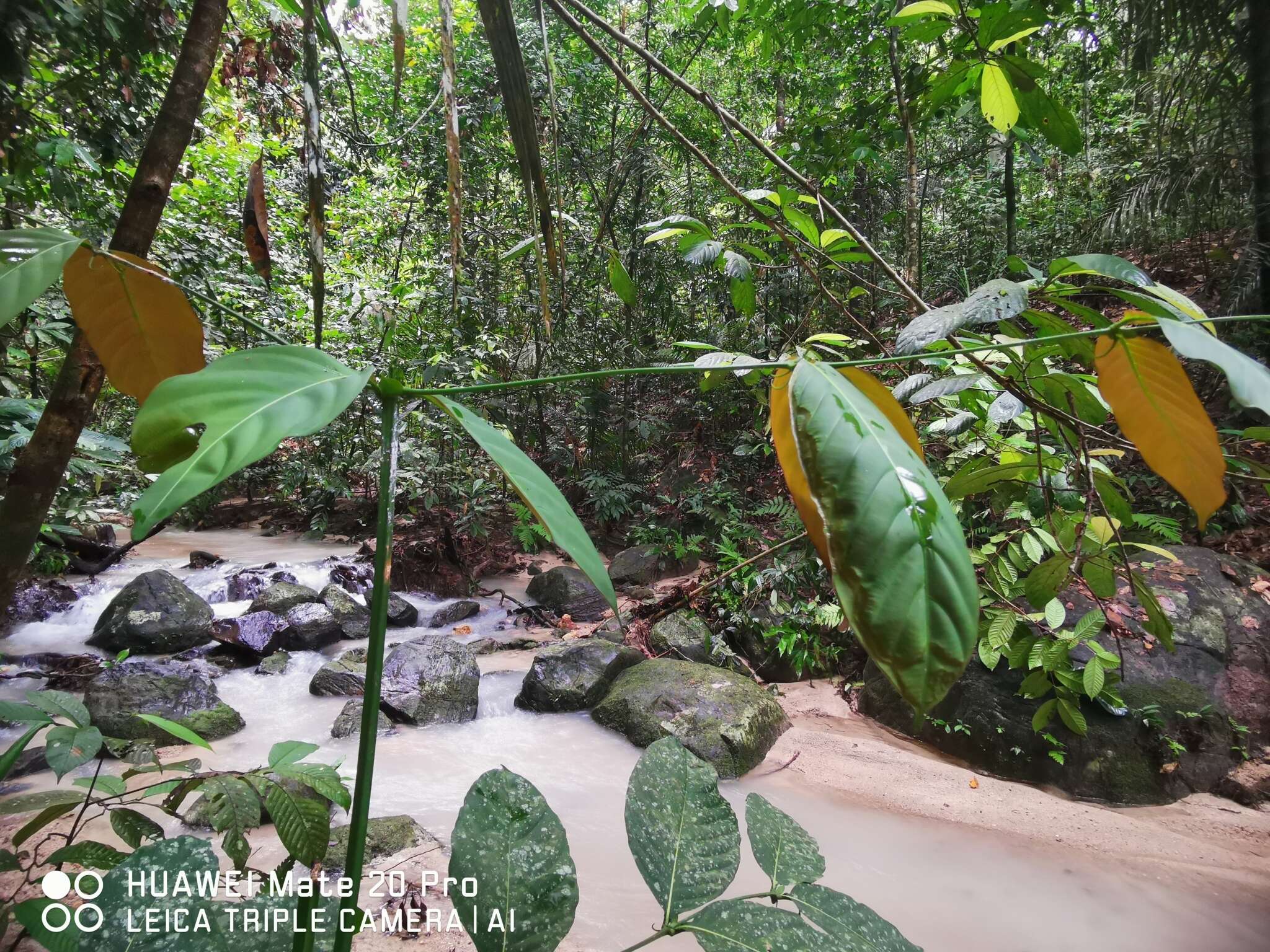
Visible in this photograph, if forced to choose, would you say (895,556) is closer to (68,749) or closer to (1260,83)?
(68,749)

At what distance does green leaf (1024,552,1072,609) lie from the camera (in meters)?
0.87

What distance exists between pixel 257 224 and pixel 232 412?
47 cm

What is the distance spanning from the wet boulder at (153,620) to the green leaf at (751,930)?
15.6 feet

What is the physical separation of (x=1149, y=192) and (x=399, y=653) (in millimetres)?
5684

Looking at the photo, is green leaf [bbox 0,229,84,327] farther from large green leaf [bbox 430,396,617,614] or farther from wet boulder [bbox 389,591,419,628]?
wet boulder [bbox 389,591,419,628]

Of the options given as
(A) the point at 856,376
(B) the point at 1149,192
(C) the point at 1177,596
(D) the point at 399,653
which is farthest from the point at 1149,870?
(B) the point at 1149,192

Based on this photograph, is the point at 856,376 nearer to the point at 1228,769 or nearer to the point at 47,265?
the point at 47,265

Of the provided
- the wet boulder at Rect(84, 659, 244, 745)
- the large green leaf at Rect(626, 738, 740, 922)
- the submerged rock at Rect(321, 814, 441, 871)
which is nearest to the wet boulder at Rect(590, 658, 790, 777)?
the submerged rock at Rect(321, 814, 441, 871)

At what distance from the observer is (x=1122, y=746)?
251 centimetres

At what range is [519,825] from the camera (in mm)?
388

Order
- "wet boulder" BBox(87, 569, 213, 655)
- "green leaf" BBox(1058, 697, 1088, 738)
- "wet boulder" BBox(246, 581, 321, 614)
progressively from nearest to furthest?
1. "green leaf" BBox(1058, 697, 1088, 738)
2. "wet boulder" BBox(87, 569, 213, 655)
3. "wet boulder" BBox(246, 581, 321, 614)

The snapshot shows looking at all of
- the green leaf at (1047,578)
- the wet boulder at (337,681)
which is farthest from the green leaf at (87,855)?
the wet boulder at (337,681)

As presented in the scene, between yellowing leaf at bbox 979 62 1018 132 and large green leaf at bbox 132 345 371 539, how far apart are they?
1.07 metres

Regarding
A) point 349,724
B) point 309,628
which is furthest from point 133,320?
point 309,628
